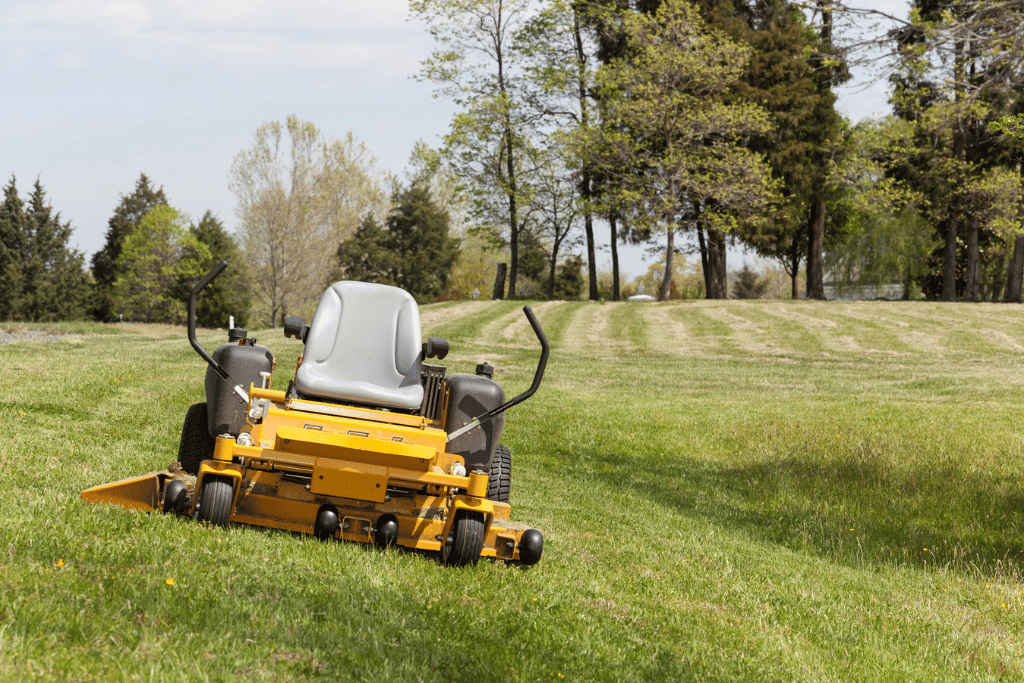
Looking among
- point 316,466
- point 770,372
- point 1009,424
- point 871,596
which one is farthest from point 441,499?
point 770,372

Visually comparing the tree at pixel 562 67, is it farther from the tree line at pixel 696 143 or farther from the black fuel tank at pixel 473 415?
the black fuel tank at pixel 473 415

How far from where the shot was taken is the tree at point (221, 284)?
49750 mm

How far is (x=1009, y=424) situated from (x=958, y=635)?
773 centimetres

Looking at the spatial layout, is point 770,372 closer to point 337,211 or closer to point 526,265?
point 526,265

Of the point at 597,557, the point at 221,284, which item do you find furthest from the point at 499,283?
the point at 597,557

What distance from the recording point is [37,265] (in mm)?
47688

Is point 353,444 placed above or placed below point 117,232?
below

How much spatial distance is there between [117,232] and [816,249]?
4813cm

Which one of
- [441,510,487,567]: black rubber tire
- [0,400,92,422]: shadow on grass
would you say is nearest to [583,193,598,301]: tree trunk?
[0,400,92,422]: shadow on grass

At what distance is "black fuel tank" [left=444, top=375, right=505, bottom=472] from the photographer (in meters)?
5.58

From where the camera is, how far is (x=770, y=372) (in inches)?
819

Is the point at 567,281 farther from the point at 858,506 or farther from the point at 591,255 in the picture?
the point at 858,506

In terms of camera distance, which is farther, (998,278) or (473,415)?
(998,278)

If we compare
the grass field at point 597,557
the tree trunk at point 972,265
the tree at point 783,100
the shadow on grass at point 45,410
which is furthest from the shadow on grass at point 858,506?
the tree trunk at point 972,265
